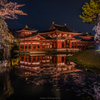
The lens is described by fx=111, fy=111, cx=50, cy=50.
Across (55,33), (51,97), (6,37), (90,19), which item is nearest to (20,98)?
(51,97)

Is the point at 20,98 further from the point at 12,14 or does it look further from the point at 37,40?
the point at 37,40

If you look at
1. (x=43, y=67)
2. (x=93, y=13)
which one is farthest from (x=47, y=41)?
(x=43, y=67)

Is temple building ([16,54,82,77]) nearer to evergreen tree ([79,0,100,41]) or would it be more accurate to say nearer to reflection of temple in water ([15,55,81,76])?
reflection of temple in water ([15,55,81,76])

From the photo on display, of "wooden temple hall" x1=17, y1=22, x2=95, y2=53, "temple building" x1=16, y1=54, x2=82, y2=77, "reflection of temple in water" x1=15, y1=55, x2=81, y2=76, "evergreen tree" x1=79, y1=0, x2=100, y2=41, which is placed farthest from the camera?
"wooden temple hall" x1=17, y1=22, x2=95, y2=53

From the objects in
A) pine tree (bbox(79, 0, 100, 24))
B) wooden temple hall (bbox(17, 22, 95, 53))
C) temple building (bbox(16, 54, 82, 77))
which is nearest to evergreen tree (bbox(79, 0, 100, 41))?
pine tree (bbox(79, 0, 100, 24))

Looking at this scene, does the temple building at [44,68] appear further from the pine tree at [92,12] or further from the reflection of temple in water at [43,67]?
the pine tree at [92,12]

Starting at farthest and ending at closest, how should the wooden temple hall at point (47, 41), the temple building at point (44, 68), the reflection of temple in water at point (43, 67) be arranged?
the wooden temple hall at point (47, 41)
the reflection of temple in water at point (43, 67)
the temple building at point (44, 68)

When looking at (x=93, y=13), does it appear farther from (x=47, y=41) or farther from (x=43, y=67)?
(x=47, y=41)

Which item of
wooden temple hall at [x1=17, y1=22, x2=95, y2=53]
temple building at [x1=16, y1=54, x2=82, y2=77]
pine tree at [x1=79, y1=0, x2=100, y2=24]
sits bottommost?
temple building at [x1=16, y1=54, x2=82, y2=77]

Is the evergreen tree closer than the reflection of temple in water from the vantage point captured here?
No

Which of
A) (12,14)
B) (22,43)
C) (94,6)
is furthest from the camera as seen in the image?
(22,43)

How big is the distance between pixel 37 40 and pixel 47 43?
190 inches

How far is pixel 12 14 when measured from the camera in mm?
11078

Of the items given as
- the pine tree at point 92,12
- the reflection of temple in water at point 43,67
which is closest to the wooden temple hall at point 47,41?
the reflection of temple in water at point 43,67
